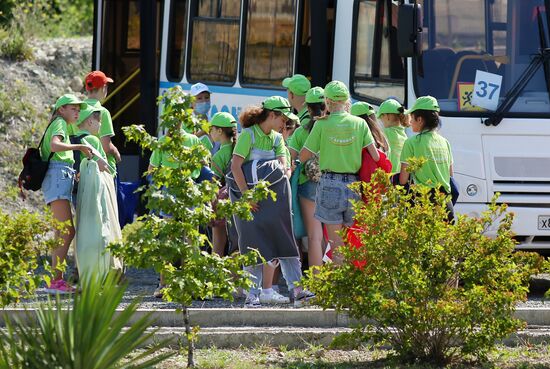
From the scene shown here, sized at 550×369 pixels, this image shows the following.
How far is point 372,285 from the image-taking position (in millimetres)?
8000

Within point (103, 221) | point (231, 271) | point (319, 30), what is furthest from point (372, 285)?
point (319, 30)

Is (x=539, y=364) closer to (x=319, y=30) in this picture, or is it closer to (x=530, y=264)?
(x=530, y=264)

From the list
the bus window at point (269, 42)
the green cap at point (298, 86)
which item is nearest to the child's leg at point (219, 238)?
the green cap at point (298, 86)

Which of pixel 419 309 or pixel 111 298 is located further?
pixel 419 309

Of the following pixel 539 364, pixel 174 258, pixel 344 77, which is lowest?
pixel 539 364

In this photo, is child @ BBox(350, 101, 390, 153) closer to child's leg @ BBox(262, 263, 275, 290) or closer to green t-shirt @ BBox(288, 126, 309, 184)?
green t-shirt @ BBox(288, 126, 309, 184)

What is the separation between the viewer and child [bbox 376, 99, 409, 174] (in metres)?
11.2

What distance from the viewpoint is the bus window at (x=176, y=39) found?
581 inches

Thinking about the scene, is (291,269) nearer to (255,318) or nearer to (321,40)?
(255,318)

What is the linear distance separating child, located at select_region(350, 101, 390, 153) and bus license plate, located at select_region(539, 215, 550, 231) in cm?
170

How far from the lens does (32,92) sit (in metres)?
20.7

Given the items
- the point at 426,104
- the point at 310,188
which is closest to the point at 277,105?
the point at 310,188

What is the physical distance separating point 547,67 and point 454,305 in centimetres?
440

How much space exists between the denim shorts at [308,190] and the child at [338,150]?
0.45 metres
